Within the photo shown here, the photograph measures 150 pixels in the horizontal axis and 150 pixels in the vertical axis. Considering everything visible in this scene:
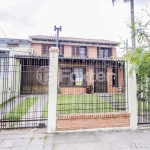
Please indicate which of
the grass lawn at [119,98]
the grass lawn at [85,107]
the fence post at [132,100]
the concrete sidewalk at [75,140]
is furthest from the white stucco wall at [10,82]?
the fence post at [132,100]

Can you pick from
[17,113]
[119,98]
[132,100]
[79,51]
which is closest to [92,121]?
[119,98]

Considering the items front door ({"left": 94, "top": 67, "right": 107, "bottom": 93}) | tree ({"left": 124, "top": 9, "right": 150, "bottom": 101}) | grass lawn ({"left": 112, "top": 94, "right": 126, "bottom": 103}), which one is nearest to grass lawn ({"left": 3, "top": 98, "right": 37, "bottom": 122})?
front door ({"left": 94, "top": 67, "right": 107, "bottom": 93})

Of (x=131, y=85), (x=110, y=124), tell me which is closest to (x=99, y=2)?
(x=131, y=85)

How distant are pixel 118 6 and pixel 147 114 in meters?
12.4

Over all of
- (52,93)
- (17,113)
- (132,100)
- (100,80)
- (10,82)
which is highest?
(100,80)

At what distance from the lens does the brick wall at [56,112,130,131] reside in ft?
14.5

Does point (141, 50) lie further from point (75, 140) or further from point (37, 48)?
point (37, 48)

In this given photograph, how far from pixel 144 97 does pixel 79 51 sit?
1531 centimetres

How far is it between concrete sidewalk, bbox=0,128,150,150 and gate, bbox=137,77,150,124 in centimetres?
70

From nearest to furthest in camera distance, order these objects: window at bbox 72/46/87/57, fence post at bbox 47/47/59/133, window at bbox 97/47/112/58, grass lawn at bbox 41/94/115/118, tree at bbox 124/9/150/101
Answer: tree at bbox 124/9/150/101 → fence post at bbox 47/47/59/133 → grass lawn at bbox 41/94/115/118 → window at bbox 72/46/87/57 → window at bbox 97/47/112/58

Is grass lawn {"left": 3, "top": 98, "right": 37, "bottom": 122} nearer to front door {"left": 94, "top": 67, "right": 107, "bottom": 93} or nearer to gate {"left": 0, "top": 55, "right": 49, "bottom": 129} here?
gate {"left": 0, "top": 55, "right": 49, "bottom": 129}

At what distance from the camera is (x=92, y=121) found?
4555 millimetres

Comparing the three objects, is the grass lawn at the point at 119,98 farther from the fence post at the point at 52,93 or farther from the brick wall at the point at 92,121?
the fence post at the point at 52,93

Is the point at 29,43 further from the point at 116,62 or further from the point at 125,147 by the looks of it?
the point at 125,147
